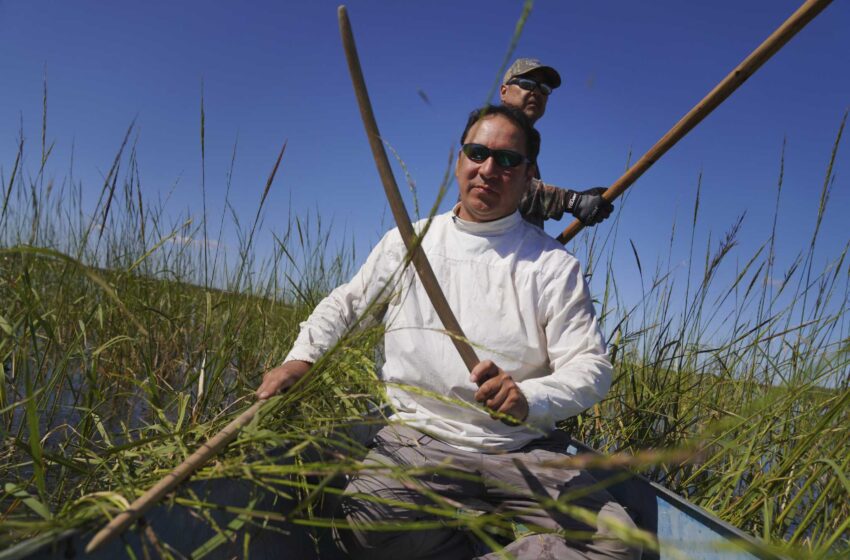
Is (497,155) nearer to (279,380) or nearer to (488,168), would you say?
(488,168)

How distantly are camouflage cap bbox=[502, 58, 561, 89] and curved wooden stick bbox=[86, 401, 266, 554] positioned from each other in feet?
7.30

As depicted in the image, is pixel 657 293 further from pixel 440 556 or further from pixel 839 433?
pixel 440 556

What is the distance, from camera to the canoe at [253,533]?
902 mm

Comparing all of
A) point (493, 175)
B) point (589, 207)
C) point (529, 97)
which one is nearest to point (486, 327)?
point (493, 175)

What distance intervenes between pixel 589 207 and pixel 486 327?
0.90m

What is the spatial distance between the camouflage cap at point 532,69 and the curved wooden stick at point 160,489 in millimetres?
2225

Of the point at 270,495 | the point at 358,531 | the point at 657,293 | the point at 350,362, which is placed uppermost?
the point at 657,293

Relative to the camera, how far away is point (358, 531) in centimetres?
163

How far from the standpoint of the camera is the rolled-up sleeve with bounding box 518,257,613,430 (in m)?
1.53

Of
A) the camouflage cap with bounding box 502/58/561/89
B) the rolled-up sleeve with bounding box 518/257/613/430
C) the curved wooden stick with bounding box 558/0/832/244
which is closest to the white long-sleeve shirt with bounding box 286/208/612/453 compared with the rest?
the rolled-up sleeve with bounding box 518/257/613/430

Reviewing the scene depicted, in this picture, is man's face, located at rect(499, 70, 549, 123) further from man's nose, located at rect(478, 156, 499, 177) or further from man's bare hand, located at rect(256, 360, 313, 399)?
man's bare hand, located at rect(256, 360, 313, 399)

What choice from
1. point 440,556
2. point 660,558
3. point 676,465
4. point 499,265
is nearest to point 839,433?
point 676,465

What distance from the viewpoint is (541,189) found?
2.61 metres

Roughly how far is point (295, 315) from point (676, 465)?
7.25ft
